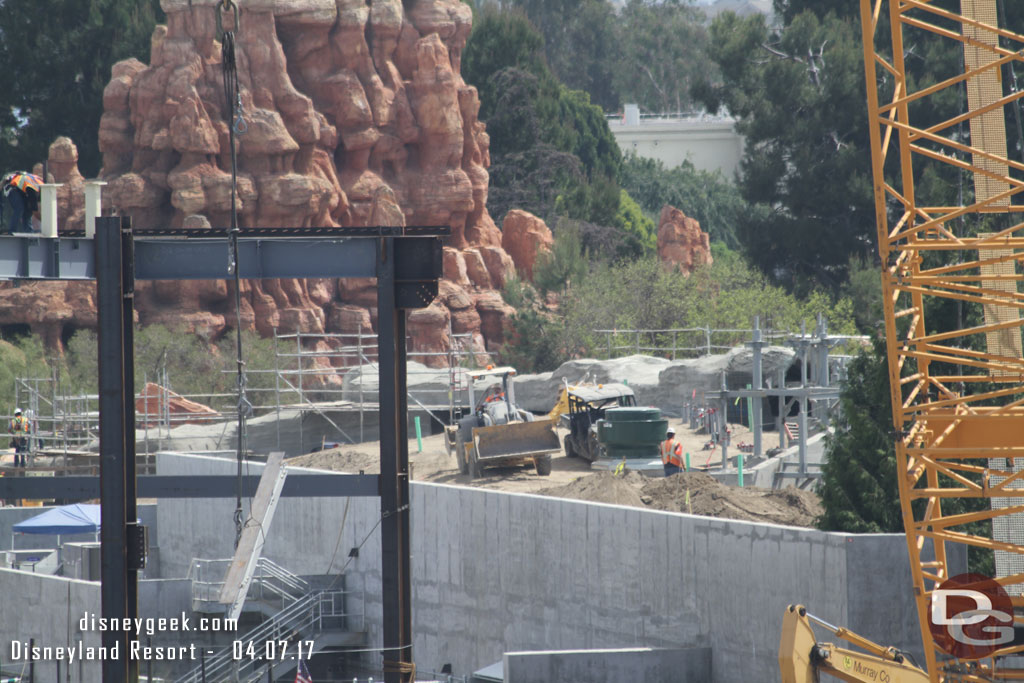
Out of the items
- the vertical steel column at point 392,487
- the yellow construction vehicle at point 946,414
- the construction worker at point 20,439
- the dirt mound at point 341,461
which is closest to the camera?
the vertical steel column at point 392,487

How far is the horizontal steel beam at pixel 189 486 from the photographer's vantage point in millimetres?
16875

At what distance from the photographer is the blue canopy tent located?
28.3 metres

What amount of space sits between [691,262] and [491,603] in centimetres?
4866

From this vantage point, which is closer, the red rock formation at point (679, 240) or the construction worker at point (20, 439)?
the construction worker at point (20, 439)

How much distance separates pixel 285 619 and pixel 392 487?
34.3 ft

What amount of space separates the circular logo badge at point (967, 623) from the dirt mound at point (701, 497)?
5.75m

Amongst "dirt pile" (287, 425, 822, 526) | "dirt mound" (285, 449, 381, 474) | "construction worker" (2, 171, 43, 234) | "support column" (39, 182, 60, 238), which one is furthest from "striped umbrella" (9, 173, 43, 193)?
"dirt mound" (285, 449, 381, 474)

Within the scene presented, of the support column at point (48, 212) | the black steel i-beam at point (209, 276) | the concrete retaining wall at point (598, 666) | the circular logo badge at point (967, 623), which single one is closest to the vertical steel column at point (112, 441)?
the black steel i-beam at point (209, 276)

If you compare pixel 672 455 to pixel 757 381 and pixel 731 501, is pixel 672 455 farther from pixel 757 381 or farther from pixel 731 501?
pixel 731 501

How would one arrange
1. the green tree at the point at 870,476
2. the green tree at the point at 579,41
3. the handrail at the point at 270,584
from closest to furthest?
the green tree at the point at 870,476
the handrail at the point at 270,584
the green tree at the point at 579,41

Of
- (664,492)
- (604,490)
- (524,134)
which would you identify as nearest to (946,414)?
(664,492)

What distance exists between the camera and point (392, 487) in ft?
53.5

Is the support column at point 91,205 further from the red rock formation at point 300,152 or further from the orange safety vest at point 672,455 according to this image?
the red rock formation at point 300,152

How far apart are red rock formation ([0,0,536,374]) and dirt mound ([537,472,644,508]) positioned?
28.4 meters
